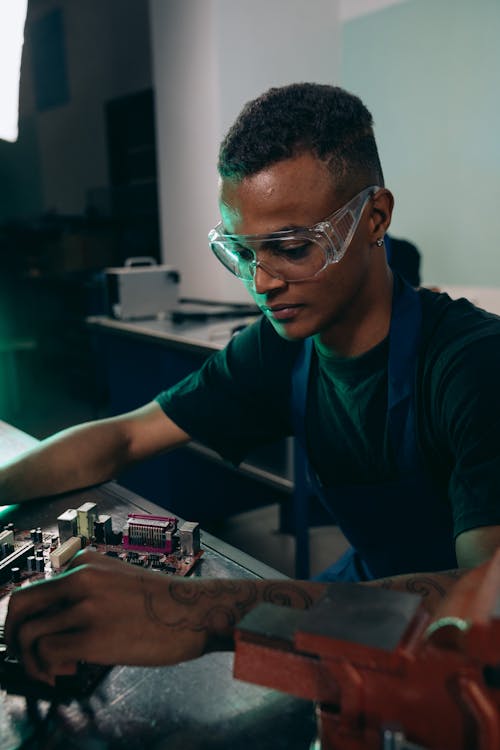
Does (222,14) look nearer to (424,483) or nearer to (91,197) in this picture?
(91,197)

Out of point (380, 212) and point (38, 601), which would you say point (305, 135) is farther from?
point (38, 601)

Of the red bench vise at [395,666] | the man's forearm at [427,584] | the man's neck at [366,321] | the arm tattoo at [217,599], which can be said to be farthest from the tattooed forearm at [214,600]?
the man's neck at [366,321]

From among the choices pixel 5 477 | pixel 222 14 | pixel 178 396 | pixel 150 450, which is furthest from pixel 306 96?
pixel 222 14

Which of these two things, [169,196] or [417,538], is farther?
[169,196]

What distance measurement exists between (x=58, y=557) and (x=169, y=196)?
387 cm

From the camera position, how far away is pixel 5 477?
4.58 feet

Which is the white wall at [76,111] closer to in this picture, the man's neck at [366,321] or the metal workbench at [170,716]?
the man's neck at [366,321]

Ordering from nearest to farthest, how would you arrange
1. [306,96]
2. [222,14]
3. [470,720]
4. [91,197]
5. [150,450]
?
[470,720], [306,96], [150,450], [222,14], [91,197]

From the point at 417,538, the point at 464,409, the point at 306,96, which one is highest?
the point at 306,96

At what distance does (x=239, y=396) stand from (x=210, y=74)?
3064 millimetres

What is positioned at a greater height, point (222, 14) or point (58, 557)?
point (222, 14)

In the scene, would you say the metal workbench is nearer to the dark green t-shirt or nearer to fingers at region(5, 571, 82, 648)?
fingers at region(5, 571, 82, 648)

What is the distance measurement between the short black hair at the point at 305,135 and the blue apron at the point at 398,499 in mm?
→ 296

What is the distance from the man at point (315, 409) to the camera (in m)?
0.79
